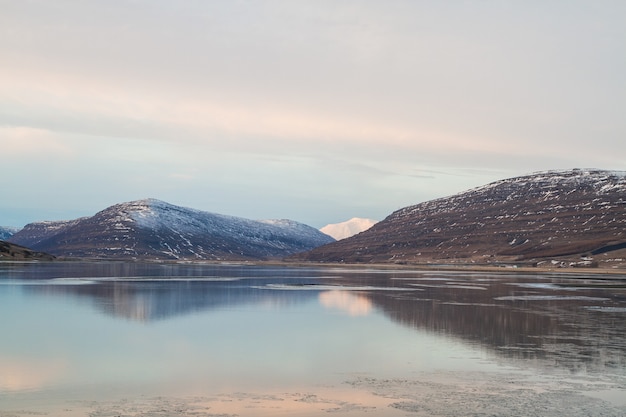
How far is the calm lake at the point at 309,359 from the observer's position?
75.8ft

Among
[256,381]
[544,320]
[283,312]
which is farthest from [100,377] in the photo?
[544,320]

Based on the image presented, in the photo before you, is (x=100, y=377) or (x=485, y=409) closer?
(x=485, y=409)

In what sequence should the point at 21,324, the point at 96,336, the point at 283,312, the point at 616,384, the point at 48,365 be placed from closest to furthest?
the point at 616,384
the point at 48,365
the point at 96,336
the point at 21,324
the point at 283,312

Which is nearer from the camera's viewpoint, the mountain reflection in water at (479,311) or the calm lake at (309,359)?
the calm lake at (309,359)

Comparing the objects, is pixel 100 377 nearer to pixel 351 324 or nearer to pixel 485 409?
pixel 485 409

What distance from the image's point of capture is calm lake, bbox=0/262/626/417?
23.1 m

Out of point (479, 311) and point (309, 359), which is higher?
point (479, 311)

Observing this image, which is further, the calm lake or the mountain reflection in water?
the mountain reflection in water

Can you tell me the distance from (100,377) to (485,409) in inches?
571

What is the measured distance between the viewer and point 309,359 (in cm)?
3256

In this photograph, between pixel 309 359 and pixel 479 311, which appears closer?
pixel 309 359

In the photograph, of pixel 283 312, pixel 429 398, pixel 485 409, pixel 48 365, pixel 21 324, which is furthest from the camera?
pixel 283 312

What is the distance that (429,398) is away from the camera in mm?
24094

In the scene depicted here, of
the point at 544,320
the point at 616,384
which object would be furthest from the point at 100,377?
the point at 544,320
